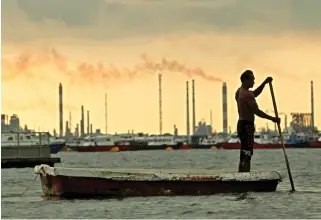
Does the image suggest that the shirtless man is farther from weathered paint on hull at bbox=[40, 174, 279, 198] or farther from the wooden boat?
weathered paint on hull at bbox=[40, 174, 279, 198]

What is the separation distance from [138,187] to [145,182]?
0.79ft

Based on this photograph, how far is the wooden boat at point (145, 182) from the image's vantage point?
29.4 metres

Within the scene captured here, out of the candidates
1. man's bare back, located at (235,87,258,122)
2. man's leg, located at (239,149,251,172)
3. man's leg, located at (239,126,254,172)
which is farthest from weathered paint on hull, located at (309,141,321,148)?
man's bare back, located at (235,87,258,122)

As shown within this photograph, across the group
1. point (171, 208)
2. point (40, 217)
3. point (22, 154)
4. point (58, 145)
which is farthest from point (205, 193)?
point (58, 145)

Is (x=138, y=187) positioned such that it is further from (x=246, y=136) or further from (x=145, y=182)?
(x=246, y=136)

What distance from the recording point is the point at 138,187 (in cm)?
2975

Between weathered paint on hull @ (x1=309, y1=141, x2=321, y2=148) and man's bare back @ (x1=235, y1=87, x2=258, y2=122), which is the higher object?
weathered paint on hull @ (x1=309, y1=141, x2=321, y2=148)

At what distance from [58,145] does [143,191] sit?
134692 mm

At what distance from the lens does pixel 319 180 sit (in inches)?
1711

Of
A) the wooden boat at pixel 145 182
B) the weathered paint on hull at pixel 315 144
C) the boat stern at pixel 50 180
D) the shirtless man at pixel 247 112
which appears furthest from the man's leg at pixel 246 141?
the weathered paint on hull at pixel 315 144

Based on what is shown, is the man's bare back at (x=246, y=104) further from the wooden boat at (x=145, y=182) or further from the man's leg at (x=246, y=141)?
the wooden boat at (x=145, y=182)

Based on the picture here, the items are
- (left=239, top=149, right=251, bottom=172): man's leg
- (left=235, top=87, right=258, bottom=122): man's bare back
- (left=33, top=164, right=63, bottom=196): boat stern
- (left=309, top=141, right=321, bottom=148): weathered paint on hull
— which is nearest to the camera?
(left=235, top=87, right=258, bottom=122): man's bare back

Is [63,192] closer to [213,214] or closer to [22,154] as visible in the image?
[213,214]

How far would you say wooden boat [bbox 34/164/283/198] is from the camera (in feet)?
96.6
